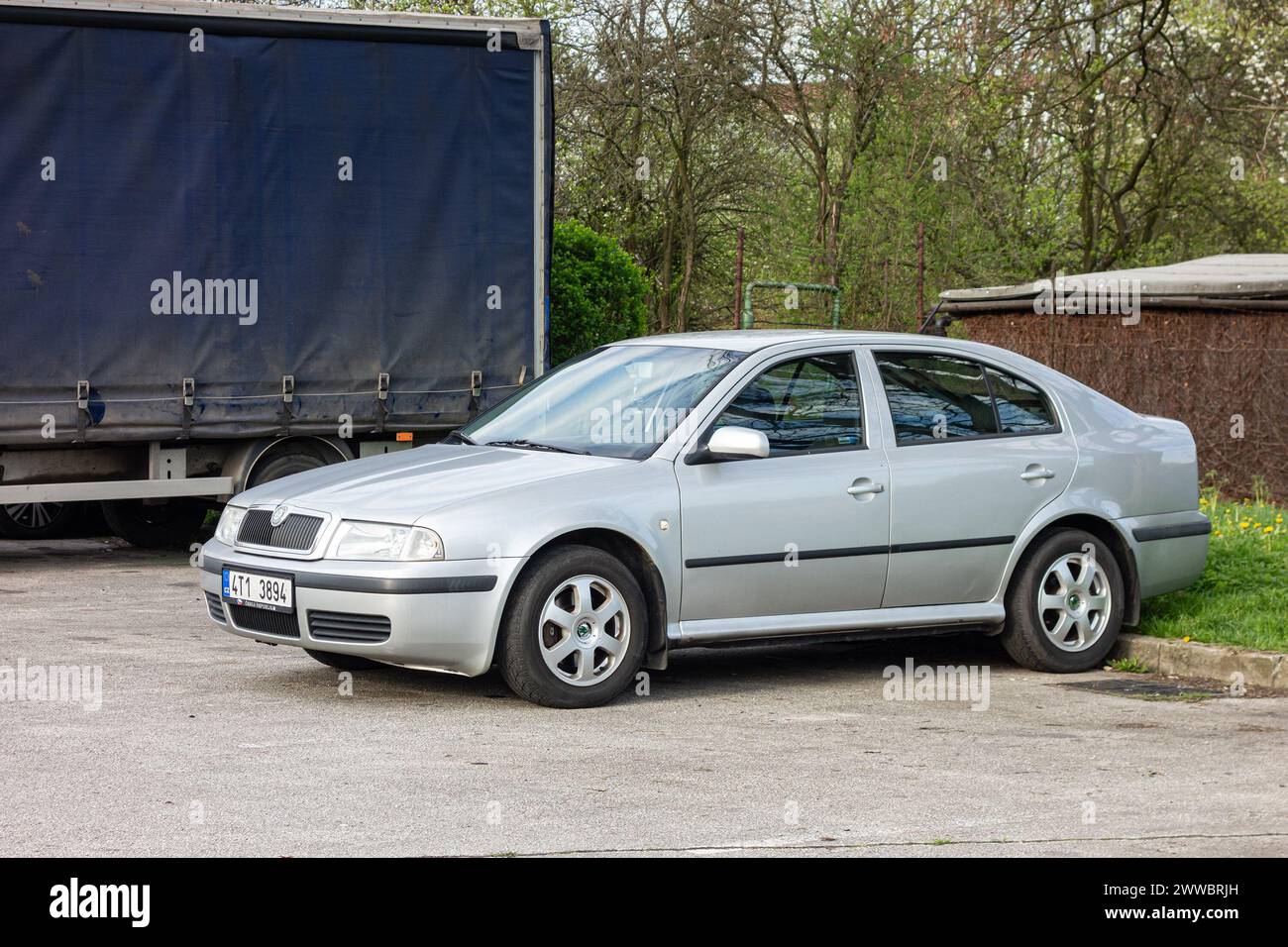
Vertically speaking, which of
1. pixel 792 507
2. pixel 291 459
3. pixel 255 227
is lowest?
pixel 792 507

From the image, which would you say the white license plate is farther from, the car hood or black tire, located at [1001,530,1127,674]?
black tire, located at [1001,530,1127,674]

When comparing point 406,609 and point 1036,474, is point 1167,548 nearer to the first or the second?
point 1036,474

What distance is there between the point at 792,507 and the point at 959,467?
98 centimetres

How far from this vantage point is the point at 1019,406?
8750mm

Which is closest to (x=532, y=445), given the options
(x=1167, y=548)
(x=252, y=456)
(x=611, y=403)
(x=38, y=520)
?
(x=611, y=403)

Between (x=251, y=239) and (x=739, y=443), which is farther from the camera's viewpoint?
(x=251, y=239)

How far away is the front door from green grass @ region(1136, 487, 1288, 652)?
201 centimetres

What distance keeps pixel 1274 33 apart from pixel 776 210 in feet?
25.7

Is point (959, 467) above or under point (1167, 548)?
above

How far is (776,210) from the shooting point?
27828 millimetres

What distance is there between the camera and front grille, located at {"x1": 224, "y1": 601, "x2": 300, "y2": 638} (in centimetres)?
741

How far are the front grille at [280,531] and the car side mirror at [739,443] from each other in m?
1.74

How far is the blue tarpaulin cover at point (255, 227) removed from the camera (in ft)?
39.6

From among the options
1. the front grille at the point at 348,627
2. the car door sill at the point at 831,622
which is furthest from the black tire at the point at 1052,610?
the front grille at the point at 348,627
